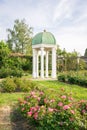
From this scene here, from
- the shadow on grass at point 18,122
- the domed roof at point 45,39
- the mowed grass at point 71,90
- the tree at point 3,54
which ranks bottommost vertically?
the shadow on grass at point 18,122

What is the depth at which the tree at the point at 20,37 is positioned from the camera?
115 ft

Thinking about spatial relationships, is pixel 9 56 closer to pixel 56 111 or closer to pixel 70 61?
pixel 70 61

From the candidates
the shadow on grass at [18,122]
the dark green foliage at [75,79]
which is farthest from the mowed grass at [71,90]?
the shadow on grass at [18,122]

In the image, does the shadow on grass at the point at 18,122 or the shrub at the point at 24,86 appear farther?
the shrub at the point at 24,86

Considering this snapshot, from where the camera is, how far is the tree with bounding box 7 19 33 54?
115ft

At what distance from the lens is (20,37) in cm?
3488

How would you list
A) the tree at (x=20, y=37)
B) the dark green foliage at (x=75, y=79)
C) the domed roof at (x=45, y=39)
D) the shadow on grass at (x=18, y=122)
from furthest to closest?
the tree at (x=20, y=37) < the domed roof at (x=45, y=39) < the dark green foliage at (x=75, y=79) < the shadow on grass at (x=18, y=122)

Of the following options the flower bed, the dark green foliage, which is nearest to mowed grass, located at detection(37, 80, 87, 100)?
the dark green foliage

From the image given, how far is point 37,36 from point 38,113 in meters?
12.4

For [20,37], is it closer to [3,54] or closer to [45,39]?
[3,54]

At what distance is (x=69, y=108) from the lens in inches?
168

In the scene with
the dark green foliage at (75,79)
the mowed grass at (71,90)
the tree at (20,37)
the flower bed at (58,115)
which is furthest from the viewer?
the tree at (20,37)

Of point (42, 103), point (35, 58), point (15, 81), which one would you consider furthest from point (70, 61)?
point (42, 103)

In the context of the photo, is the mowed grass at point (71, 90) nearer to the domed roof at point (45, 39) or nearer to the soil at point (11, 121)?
the soil at point (11, 121)
